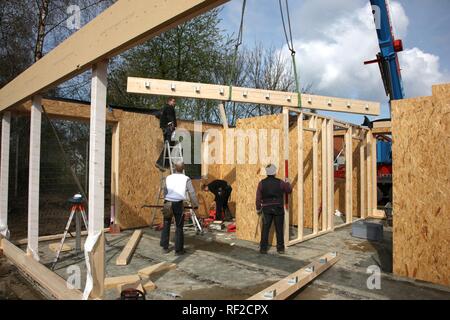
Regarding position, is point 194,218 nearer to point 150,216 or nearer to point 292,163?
point 150,216

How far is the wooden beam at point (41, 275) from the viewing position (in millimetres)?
3707

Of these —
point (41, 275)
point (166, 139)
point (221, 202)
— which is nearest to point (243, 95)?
point (166, 139)

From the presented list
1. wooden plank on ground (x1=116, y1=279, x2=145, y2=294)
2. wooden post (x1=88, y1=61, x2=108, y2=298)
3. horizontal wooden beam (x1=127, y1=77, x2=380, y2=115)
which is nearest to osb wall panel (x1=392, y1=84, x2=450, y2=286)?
horizontal wooden beam (x1=127, y1=77, x2=380, y2=115)

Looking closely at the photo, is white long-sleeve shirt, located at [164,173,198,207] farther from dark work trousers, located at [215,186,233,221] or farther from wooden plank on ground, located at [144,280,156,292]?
dark work trousers, located at [215,186,233,221]

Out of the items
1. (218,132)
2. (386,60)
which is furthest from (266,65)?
(386,60)

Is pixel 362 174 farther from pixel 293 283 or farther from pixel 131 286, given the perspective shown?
pixel 131 286

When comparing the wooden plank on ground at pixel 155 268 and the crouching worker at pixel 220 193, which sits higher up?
the crouching worker at pixel 220 193

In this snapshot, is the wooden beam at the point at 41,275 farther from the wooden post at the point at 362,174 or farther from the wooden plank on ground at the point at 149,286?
the wooden post at the point at 362,174

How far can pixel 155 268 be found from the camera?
16.0 ft

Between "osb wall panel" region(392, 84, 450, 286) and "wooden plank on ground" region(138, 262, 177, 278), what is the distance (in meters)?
3.40

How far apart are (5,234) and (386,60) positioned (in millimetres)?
9503

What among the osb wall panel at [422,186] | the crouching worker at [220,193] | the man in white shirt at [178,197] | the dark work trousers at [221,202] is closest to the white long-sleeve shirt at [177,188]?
the man in white shirt at [178,197]

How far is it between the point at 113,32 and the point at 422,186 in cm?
441

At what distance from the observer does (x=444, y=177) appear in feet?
14.3
